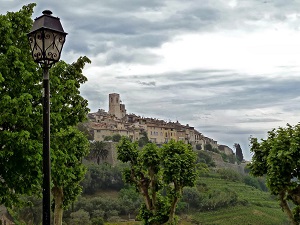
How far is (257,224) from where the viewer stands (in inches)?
2029

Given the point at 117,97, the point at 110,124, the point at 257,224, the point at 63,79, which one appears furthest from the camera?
the point at 117,97

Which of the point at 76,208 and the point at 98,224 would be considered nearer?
the point at 98,224

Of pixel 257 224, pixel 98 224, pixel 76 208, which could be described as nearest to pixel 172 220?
pixel 98 224

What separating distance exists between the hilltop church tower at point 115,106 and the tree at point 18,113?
361 feet

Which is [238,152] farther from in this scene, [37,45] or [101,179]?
[37,45]

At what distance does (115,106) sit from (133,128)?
1042 inches

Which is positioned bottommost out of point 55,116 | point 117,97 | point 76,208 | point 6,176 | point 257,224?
point 257,224

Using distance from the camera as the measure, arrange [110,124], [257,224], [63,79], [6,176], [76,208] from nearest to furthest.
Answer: [6,176]
[63,79]
[76,208]
[257,224]
[110,124]

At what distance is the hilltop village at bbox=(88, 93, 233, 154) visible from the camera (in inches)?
3676

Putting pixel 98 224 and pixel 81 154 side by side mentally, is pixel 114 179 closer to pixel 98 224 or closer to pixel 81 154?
pixel 98 224

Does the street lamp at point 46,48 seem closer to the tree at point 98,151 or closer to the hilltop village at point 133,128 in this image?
Answer: the tree at point 98,151

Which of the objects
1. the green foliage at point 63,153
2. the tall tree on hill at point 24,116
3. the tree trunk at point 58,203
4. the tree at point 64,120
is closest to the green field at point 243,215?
the tree trunk at point 58,203

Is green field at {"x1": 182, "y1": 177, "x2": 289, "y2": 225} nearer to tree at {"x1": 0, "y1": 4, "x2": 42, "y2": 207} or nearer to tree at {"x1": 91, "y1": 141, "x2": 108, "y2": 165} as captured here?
tree at {"x1": 91, "y1": 141, "x2": 108, "y2": 165}

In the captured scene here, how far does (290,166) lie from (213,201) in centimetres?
4909
